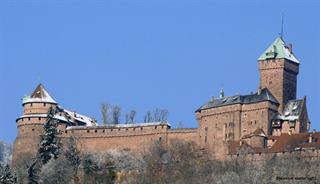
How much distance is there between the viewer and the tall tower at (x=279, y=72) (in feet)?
291

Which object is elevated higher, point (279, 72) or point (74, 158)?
point (279, 72)

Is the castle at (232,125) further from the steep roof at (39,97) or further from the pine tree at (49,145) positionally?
the pine tree at (49,145)

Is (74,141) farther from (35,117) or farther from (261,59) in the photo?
(261,59)

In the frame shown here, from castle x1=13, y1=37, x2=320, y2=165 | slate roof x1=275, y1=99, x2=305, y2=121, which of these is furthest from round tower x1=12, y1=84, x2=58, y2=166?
slate roof x1=275, y1=99, x2=305, y2=121

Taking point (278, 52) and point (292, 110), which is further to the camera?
point (278, 52)

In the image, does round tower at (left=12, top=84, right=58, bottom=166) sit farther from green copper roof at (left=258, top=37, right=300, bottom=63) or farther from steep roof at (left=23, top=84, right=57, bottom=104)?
green copper roof at (left=258, top=37, right=300, bottom=63)

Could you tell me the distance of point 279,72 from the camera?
89312 millimetres

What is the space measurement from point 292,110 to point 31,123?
17.9 metres

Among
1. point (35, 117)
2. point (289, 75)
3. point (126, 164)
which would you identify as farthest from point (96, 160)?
point (289, 75)

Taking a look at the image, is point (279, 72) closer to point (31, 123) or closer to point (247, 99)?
point (247, 99)

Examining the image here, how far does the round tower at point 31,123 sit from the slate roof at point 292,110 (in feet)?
53.2

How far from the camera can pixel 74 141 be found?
294 ft

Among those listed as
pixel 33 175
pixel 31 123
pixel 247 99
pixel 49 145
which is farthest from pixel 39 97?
pixel 33 175

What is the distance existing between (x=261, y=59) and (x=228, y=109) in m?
5.20
